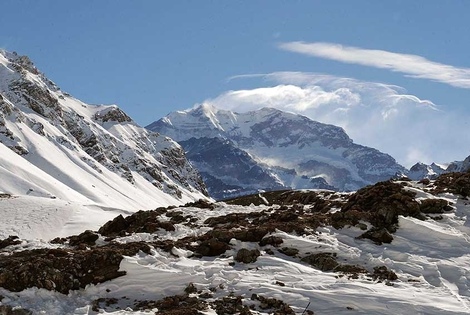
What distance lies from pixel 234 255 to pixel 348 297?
5.82 m

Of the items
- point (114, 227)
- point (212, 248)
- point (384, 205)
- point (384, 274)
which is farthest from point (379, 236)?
point (114, 227)

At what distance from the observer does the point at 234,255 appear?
69.5 ft

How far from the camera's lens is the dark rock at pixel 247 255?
798 inches

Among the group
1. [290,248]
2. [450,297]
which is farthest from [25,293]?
[450,297]

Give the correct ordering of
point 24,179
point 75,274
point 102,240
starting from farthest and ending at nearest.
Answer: point 24,179 < point 102,240 < point 75,274

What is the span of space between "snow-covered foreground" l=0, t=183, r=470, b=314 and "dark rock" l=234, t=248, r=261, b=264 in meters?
0.21

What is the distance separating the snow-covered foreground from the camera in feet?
53.9


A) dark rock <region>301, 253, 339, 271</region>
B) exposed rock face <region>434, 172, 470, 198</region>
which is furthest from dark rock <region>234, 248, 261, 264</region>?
exposed rock face <region>434, 172, 470, 198</region>

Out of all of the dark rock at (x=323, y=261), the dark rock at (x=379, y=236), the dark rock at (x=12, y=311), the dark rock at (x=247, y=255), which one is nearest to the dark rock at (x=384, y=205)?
the dark rock at (x=379, y=236)

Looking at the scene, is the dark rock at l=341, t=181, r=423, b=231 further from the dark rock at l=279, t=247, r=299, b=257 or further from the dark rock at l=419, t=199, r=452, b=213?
the dark rock at l=279, t=247, r=299, b=257

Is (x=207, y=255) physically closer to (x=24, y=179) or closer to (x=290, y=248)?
(x=290, y=248)

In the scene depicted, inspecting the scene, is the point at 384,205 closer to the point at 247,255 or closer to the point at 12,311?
the point at 247,255

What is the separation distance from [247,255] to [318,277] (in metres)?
3.08

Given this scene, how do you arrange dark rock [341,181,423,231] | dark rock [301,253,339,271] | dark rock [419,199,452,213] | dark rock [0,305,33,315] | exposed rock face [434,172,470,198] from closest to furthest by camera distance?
dark rock [0,305,33,315] < dark rock [301,253,339,271] < dark rock [341,181,423,231] < dark rock [419,199,452,213] < exposed rock face [434,172,470,198]
